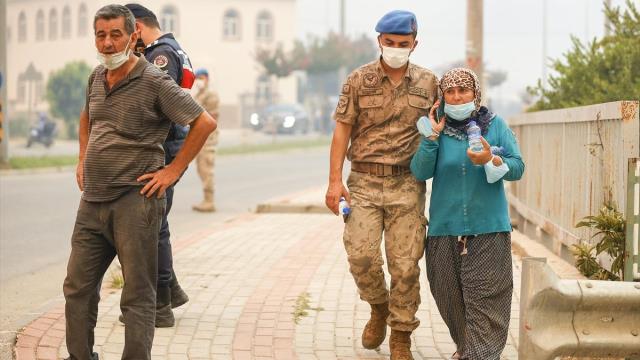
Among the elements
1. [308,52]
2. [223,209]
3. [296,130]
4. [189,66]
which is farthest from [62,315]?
[308,52]

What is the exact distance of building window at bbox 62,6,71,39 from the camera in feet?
229

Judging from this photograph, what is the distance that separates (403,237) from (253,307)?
1976mm

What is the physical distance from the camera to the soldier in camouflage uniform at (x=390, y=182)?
6.48 meters

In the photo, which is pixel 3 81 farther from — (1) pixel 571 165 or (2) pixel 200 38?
(2) pixel 200 38

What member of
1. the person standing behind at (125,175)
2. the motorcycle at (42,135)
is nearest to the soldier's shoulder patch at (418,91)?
the person standing behind at (125,175)

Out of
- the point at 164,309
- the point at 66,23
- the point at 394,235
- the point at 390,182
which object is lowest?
the point at 164,309

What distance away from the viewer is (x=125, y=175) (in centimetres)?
571

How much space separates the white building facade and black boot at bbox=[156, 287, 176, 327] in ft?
200

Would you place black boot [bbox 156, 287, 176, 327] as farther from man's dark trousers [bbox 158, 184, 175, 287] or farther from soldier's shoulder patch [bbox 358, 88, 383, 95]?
soldier's shoulder patch [bbox 358, 88, 383, 95]

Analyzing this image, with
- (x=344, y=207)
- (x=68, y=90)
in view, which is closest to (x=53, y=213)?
(x=344, y=207)

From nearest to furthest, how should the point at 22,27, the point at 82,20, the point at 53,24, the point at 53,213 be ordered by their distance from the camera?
the point at 53,213, the point at 82,20, the point at 53,24, the point at 22,27

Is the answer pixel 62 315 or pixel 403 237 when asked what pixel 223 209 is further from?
pixel 403 237

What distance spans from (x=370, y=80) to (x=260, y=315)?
2036 mm

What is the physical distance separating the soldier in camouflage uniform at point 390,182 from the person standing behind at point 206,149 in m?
9.03
